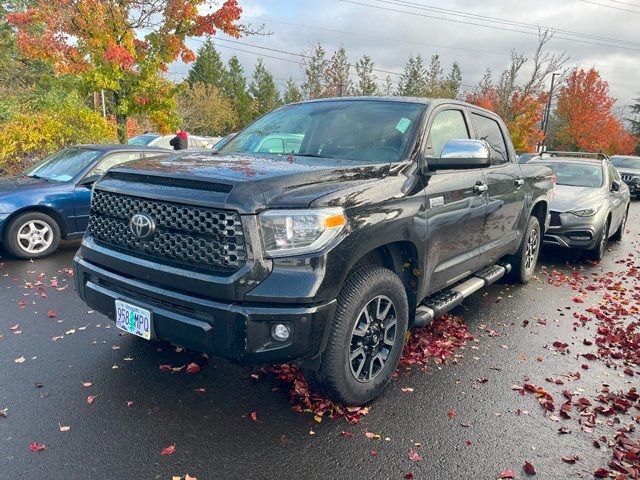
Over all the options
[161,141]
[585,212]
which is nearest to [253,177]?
[585,212]

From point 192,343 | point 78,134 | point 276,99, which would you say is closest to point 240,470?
point 192,343

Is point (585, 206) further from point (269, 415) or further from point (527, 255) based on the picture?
point (269, 415)

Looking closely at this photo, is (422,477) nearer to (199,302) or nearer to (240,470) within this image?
(240,470)

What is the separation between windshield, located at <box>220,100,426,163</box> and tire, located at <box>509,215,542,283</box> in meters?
2.76

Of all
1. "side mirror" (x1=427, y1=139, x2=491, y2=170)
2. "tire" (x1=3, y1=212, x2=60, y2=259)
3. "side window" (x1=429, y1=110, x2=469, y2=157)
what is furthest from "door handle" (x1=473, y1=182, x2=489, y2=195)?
"tire" (x1=3, y1=212, x2=60, y2=259)

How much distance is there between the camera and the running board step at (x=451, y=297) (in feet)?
12.6

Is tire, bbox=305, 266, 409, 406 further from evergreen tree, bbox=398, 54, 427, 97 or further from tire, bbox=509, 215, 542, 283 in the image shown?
evergreen tree, bbox=398, 54, 427, 97

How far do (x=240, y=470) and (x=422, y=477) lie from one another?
3.17ft

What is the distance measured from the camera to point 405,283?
3709 mm

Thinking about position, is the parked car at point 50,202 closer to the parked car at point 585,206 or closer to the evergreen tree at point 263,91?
the parked car at point 585,206

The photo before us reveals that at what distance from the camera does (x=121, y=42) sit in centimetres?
1202

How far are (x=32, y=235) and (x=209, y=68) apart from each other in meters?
61.8

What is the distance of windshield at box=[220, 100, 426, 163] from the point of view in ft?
12.7

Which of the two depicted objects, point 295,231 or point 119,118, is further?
point 119,118
